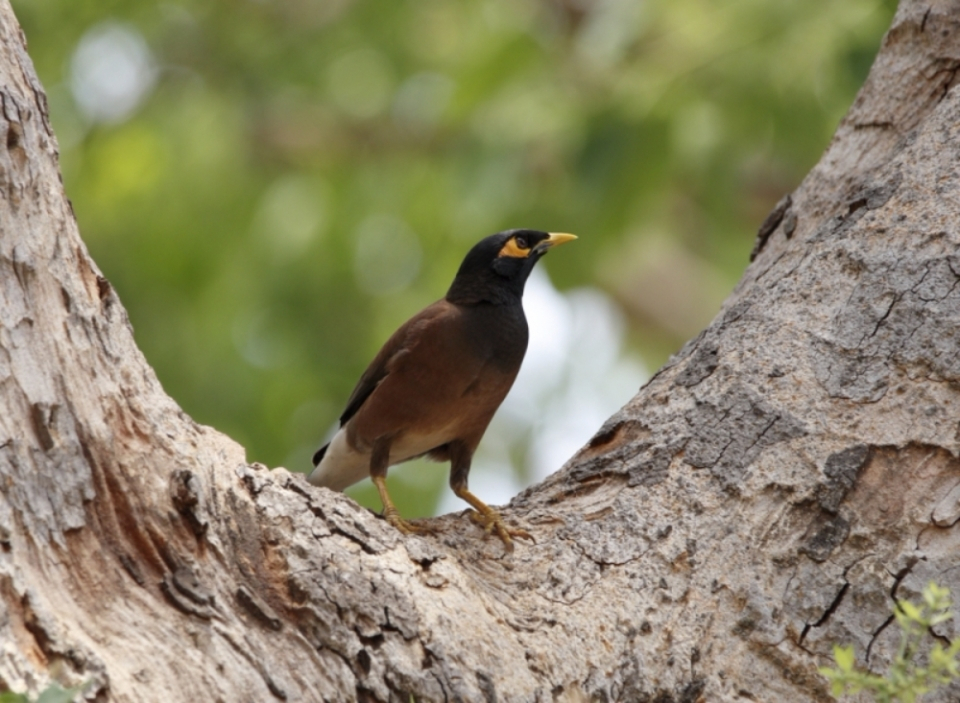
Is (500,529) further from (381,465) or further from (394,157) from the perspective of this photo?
(394,157)

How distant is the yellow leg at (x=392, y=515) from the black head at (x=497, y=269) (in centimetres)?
80

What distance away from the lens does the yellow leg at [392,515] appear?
3059mm

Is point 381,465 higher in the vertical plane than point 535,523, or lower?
higher

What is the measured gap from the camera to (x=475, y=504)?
3500 millimetres

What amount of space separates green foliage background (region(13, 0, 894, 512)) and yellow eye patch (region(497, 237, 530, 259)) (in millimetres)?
812

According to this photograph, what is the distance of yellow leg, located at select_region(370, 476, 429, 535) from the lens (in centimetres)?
306

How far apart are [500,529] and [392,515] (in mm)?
784

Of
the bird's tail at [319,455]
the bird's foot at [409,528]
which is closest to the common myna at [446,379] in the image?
the bird's tail at [319,455]

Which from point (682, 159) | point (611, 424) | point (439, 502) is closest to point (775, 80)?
point (682, 159)

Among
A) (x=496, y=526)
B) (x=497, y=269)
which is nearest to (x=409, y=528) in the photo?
(x=496, y=526)

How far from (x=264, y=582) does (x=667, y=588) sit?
37.7 inches

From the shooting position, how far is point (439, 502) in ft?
26.1

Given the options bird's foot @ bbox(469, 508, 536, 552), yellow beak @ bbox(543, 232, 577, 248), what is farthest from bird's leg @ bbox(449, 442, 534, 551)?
yellow beak @ bbox(543, 232, 577, 248)

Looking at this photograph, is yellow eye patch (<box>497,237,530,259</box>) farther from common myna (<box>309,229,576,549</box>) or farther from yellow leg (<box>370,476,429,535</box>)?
yellow leg (<box>370,476,429,535</box>)
